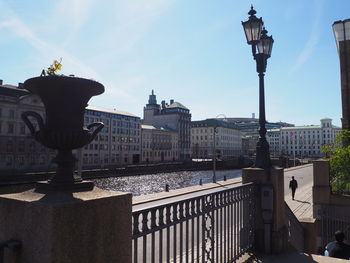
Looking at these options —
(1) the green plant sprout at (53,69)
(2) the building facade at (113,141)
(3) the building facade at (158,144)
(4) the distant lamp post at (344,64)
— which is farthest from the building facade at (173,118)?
(1) the green plant sprout at (53,69)

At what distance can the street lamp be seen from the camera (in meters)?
6.71

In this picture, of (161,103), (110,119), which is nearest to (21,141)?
(110,119)

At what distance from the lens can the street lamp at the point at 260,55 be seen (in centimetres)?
671

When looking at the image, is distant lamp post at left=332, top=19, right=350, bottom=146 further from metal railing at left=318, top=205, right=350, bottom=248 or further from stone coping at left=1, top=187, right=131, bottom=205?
stone coping at left=1, top=187, right=131, bottom=205

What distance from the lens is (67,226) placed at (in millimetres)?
2219

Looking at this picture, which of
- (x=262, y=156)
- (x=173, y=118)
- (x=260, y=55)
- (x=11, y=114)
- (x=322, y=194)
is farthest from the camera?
(x=173, y=118)

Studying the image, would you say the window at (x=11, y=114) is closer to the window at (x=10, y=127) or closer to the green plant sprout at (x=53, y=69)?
the window at (x=10, y=127)

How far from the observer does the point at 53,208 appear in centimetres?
213

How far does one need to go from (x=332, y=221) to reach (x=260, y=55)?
856 centimetres

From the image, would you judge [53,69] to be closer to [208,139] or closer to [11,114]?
[11,114]

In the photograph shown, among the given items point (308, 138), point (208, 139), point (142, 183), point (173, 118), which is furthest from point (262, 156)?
point (308, 138)

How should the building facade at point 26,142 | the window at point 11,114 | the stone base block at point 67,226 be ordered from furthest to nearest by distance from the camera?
the window at point 11,114 → the building facade at point 26,142 → the stone base block at point 67,226

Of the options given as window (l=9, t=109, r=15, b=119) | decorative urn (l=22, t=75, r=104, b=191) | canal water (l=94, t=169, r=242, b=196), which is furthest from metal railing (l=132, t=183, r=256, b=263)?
window (l=9, t=109, r=15, b=119)

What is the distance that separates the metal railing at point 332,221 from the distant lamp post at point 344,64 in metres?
16.6
